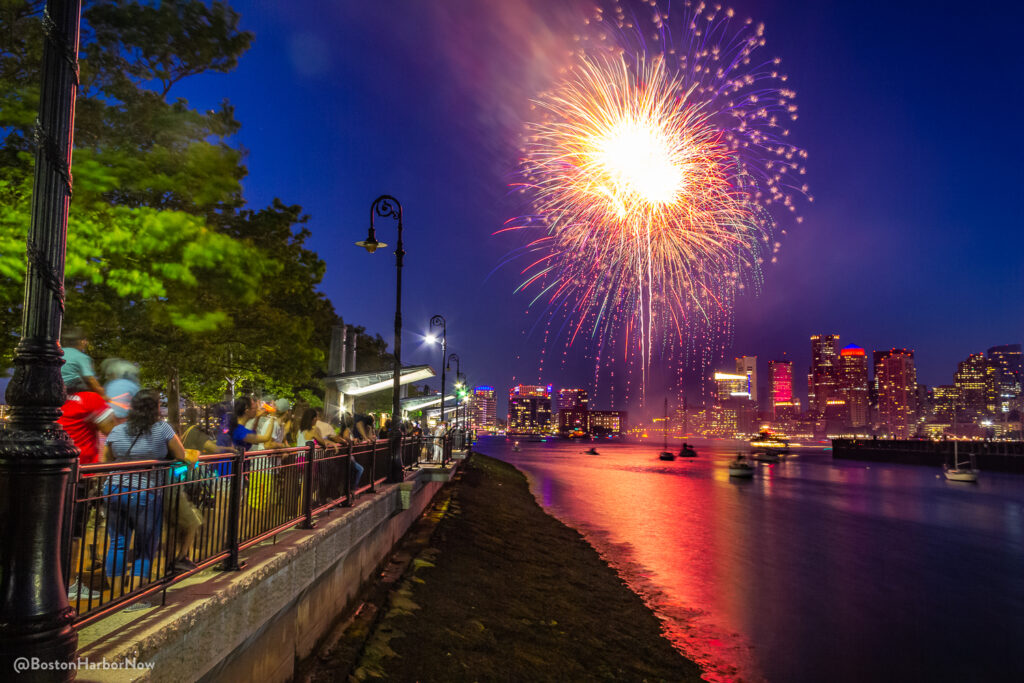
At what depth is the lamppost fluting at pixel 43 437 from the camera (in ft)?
10.9

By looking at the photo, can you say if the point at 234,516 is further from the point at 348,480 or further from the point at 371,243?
the point at 371,243

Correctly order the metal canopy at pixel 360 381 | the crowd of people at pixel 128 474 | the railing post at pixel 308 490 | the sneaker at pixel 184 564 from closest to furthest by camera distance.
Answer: the crowd of people at pixel 128 474 → the sneaker at pixel 184 564 → the railing post at pixel 308 490 → the metal canopy at pixel 360 381

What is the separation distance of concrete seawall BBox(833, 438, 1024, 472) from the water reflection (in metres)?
60.3

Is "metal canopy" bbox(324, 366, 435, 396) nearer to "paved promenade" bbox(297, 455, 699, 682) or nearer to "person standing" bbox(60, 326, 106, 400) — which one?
"paved promenade" bbox(297, 455, 699, 682)

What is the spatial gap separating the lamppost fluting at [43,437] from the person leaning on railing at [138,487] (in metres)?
0.95

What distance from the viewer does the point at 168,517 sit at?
16.6 feet

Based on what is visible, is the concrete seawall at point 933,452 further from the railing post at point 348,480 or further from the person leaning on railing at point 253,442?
the person leaning on railing at point 253,442

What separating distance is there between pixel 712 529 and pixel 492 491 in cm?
1206

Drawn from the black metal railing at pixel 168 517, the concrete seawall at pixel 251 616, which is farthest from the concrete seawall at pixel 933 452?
the black metal railing at pixel 168 517

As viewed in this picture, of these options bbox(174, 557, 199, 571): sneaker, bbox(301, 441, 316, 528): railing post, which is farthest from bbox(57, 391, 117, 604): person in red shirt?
bbox(301, 441, 316, 528): railing post

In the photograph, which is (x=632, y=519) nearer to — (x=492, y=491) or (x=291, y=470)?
(x=492, y=491)

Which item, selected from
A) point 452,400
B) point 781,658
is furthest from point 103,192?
point 452,400

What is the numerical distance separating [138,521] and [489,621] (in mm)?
8212

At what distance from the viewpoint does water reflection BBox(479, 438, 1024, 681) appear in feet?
52.7
